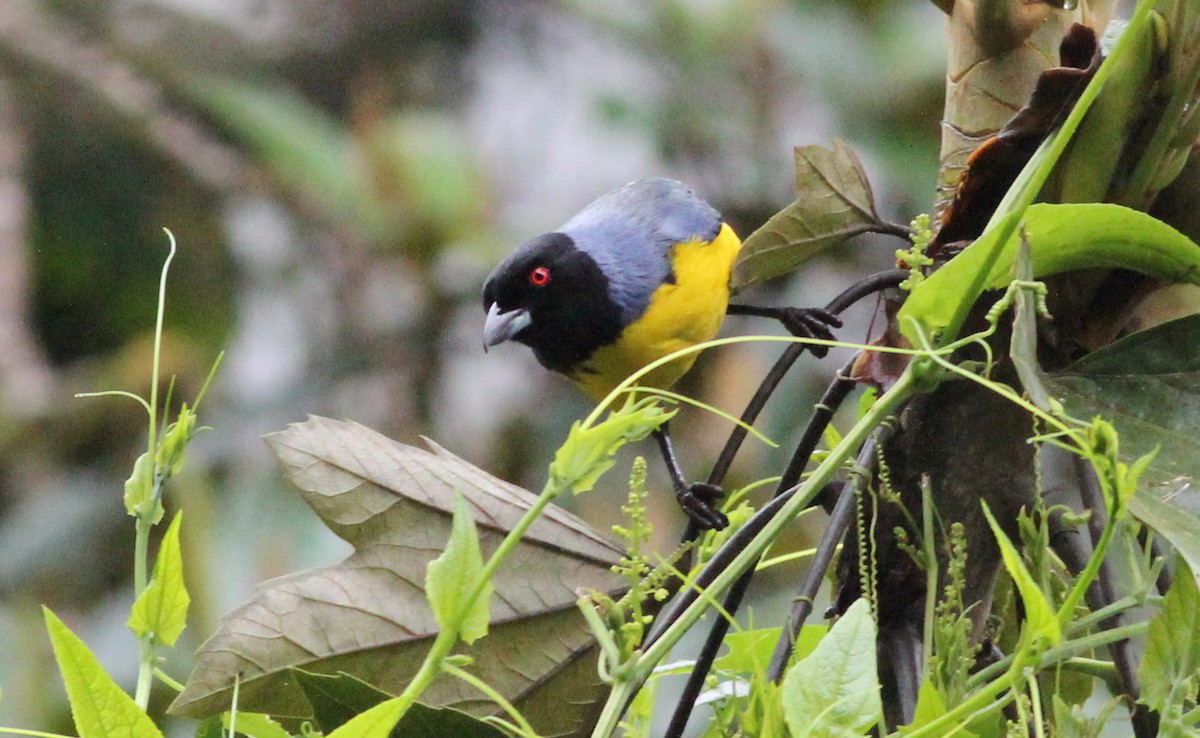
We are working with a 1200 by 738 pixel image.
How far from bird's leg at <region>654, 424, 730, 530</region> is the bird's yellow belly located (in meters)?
0.15

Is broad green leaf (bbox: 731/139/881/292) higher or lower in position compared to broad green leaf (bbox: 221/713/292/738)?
higher

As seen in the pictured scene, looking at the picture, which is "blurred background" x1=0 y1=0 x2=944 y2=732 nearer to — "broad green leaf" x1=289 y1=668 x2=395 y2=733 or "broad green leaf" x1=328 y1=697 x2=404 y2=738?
"broad green leaf" x1=289 y1=668 x2=395 y2=733

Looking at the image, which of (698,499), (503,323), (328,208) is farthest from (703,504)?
(328,208)

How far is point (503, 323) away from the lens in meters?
1.62

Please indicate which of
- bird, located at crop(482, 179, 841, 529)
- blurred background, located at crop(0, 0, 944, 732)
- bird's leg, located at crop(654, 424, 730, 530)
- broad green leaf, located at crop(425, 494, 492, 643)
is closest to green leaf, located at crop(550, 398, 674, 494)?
broad green leaf, located at crop(425, 494, 492, 643)

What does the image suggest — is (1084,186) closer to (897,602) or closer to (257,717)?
(897,602)

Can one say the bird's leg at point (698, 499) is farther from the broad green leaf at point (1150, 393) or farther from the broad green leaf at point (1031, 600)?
the broad green leaf at point (1031, 600)

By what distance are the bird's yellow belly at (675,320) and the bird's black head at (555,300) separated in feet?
0.07

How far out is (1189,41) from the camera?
0.64 m

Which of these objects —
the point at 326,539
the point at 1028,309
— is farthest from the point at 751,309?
the point at 326,539

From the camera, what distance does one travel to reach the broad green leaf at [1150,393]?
0.60 m

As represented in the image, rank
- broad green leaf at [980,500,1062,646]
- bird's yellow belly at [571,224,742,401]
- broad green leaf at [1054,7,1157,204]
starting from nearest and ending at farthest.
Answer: broad green leaf at [980,500,1062,646] < broad green leaf at [1054,7,1157,204] < bird's yellow belly at [571,224,742,401]

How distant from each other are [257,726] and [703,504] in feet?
1.74

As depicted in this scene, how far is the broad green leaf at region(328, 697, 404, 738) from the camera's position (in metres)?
0.46
